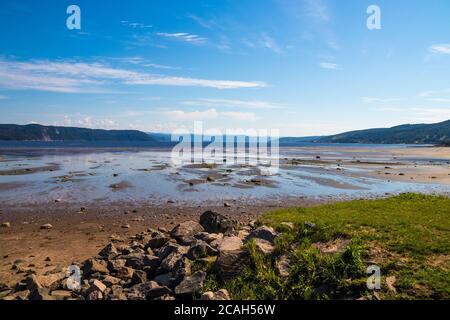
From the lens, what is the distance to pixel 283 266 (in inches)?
427

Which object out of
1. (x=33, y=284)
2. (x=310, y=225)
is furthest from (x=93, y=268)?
(x=310, y=225)

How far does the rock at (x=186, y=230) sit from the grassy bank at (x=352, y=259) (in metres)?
3.85

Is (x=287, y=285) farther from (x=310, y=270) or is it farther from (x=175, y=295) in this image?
(x=175, y=295)

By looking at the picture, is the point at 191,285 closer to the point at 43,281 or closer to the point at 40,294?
the point at 40,294

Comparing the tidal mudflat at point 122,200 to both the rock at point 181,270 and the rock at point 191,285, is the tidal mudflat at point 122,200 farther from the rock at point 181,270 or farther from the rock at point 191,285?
the rock at point 191,285

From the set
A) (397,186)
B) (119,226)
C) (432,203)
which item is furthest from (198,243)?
(397,186)

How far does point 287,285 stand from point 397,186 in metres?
32.5

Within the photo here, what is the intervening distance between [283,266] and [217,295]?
2.43 m

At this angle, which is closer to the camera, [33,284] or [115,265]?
[33,284]

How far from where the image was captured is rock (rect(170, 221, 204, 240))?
15445 mm

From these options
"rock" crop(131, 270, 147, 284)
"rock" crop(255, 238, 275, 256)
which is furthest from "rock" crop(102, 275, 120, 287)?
"rock" crop(255, 238, 275, 256)

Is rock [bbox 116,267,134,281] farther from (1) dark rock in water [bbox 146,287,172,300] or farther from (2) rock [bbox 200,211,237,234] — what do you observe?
(2) rock [bbox 200,211,237,234]

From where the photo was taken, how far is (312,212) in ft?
54.2
